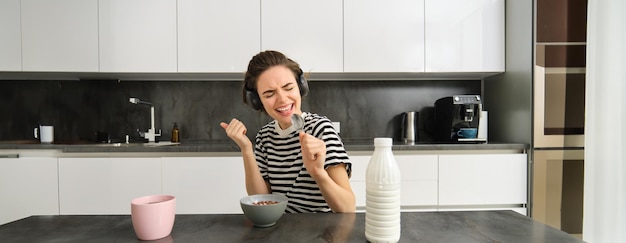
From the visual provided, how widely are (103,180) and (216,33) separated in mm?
1241

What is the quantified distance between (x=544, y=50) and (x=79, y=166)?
313 centimetres

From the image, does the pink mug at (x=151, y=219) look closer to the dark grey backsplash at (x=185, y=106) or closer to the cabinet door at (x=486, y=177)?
the cabinet door at (x=486, y=177)

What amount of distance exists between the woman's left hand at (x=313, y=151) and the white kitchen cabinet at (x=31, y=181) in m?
1.99

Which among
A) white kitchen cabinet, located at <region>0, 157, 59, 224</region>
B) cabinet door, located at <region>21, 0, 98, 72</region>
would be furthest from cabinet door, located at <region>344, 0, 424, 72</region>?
white kitchen cabinet, located at <region>0, 157, 59, 224</region>

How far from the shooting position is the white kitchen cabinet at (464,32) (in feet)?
7.47

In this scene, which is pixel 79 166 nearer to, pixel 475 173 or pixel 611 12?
pixel 475 173

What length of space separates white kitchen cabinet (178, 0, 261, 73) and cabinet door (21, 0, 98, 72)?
644 mm

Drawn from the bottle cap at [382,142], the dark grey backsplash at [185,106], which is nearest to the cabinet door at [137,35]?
the dark grey backsplash at [185,106]

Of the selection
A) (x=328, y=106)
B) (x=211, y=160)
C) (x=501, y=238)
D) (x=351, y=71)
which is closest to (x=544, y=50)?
(x=351, y=71)

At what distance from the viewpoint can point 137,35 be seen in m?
2.21

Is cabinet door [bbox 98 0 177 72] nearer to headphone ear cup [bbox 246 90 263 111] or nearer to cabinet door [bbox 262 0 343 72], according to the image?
cabinet door [bbox 262 0 343 72]

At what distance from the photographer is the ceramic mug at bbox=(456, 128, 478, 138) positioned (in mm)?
2174

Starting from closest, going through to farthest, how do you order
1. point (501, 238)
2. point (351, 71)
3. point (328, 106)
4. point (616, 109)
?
point (501, 238) → point (616, 109) → point (351, 71) → point (328, 106)

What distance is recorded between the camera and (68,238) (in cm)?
67
